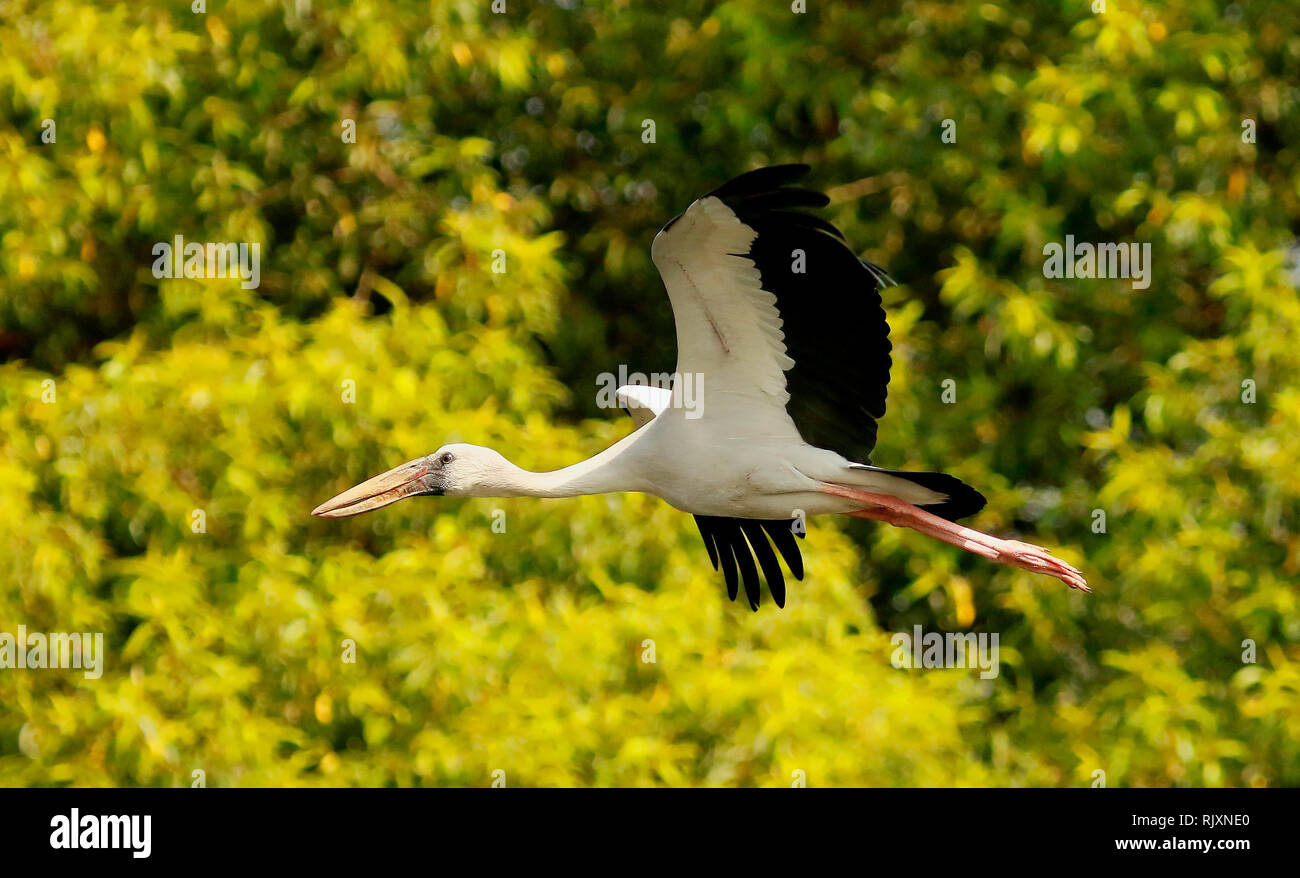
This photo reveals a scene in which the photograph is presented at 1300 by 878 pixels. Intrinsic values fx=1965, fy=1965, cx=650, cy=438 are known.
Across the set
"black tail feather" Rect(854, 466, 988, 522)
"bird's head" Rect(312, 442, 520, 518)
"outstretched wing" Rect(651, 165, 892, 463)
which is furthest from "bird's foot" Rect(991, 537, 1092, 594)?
"bird's head" Rect(312, 442, 520, 518)

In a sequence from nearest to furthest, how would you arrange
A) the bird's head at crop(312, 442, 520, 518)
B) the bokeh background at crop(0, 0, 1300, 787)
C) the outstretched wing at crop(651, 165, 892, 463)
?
the outstretched wing at crop(651, 165, 892, 463) → the bird's head at crop(312, 442, 520, 518) → the bokeh background at crop(0, 0, 1300, 787)

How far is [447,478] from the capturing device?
5.96m

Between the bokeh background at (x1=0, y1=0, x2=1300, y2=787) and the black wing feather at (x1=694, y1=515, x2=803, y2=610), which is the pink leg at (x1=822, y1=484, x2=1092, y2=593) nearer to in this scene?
the black wing feather at (x1=694, y1=515, x2=803, y2=610)

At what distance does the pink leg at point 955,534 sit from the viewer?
5.80 meters

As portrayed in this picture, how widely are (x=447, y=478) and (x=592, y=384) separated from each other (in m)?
4.53

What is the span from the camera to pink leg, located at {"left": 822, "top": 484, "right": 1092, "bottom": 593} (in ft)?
19.0

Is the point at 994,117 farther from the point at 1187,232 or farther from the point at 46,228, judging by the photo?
the point at 46,228

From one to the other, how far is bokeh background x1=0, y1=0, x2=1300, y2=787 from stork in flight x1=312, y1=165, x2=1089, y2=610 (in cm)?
224

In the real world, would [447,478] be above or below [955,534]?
above

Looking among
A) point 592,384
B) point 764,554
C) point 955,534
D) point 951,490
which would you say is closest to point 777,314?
point 951,490

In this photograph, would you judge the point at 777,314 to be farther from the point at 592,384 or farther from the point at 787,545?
the point at 592,384

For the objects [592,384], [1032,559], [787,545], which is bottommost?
[1032,559]

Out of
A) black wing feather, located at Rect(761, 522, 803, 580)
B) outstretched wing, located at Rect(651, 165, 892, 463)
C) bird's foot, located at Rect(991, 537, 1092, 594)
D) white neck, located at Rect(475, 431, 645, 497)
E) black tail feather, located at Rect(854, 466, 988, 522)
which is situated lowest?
bird's foot, located at Rect(991, 537, 1092, 594)

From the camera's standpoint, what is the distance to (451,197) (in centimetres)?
1032
